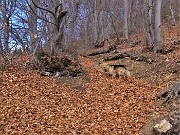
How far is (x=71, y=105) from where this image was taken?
1005 cm

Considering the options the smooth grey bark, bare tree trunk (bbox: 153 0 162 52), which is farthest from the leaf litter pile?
the smooth grey bark

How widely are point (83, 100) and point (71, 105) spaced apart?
2.09 feet

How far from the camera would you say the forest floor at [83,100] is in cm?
845

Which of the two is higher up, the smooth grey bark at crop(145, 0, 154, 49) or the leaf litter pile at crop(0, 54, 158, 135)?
the smooth grey bark at crop(145, 0, 154, 49)

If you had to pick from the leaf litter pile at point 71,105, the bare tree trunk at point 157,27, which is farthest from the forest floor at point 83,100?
the bare tree trunk at point 157,27

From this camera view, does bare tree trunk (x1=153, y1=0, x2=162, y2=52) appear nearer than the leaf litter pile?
No

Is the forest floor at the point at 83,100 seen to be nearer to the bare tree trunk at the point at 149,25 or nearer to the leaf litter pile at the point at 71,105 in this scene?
the leaf litter pile at the point at 71,105

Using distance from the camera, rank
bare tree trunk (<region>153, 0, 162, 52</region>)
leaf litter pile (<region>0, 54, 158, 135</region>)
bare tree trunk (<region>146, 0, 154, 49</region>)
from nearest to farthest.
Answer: leaf litter pile (<region>0, 54, 158, 135</region>), bare tree trunk (<region>153, 0, 162, 52</region>), bare tree trunk (<region>146, 0, 154, 49</region>)

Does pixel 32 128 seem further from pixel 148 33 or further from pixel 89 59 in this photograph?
pixel 148 33

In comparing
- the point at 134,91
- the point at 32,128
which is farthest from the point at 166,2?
the point at 32,128

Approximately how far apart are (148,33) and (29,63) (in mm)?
7322

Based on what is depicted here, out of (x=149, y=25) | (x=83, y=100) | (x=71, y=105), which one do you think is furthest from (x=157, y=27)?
(x=71, y=105)

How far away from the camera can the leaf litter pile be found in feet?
27.5

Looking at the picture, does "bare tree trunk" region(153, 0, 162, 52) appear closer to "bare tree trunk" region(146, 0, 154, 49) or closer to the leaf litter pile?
"bare tree trunk" region(146, 0, 154, 49)
